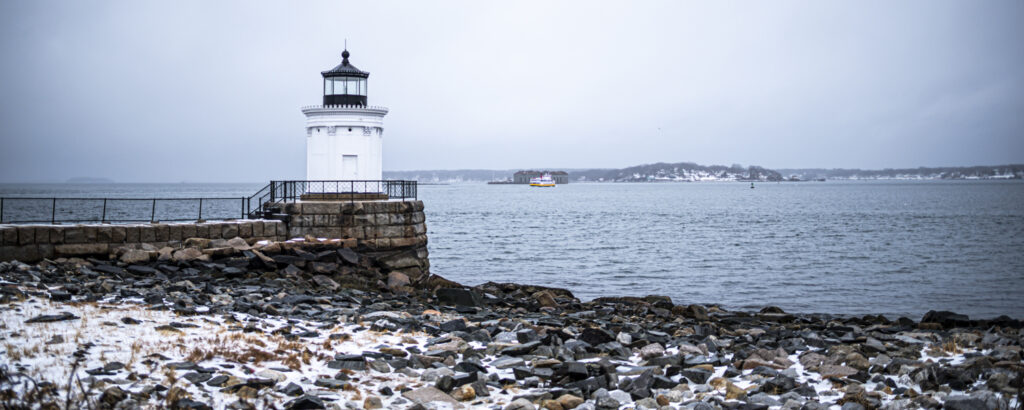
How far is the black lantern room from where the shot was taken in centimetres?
2198

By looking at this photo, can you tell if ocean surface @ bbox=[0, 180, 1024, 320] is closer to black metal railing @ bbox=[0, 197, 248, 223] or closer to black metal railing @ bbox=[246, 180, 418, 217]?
black metal railing @ bbox=[246, 180, 418, 217]

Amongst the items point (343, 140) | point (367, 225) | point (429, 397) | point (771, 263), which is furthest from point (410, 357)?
point (771, 263)

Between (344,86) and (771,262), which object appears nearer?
(344,86)

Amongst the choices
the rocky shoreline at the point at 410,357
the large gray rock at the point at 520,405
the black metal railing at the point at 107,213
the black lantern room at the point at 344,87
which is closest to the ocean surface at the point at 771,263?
the black lantern room at the point at 344,87

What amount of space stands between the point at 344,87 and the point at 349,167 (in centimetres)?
248

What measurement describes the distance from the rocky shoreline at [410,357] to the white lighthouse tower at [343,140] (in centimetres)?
834

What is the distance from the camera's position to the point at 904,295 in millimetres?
23141

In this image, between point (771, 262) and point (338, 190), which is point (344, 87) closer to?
point (338, 190)

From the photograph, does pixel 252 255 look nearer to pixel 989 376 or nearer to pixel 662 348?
pixel 662 348

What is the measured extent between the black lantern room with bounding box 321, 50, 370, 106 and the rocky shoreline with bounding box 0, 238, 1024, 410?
9510mm

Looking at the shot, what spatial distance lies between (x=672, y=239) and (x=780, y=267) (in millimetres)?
12849

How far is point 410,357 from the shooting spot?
339 inches

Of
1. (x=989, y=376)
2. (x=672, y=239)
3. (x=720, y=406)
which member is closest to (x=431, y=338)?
(x=720, y=406)

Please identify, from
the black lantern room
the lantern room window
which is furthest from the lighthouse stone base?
the lantern room window
